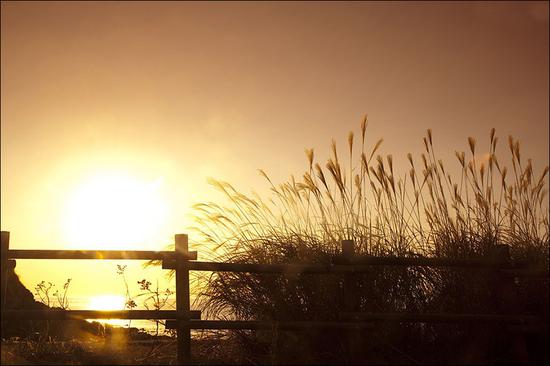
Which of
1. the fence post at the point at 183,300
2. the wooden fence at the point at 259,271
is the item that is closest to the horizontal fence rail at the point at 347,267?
the wooden fence at the point at 259,271

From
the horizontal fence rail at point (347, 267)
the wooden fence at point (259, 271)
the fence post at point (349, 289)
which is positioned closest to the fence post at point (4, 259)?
the wooden fence at point (259, 271)

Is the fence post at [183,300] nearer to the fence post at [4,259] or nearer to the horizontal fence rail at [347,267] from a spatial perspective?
the horizontal fence rail at [347,267]

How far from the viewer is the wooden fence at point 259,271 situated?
20.2ft

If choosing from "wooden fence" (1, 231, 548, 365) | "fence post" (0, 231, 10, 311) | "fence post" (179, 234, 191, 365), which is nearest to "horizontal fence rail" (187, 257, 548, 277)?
"wooden fence" (1, 231, 548, 365)

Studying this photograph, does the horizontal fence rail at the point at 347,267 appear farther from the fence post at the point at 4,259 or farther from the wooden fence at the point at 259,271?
the fence post at the point at 4,259

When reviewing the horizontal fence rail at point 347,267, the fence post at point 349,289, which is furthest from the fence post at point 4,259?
the fence post at point 349,289

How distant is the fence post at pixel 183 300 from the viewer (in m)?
6.29

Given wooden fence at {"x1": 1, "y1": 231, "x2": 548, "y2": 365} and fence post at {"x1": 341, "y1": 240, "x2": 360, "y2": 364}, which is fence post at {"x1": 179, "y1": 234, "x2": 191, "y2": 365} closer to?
wooden fence at {"x1": 1, "y1": 231, "x2": 548, "y2": 365}

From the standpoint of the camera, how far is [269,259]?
23.1ft

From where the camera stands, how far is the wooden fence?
616 centimetres

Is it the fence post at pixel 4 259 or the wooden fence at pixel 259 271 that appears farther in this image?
the fence post at pixel 4 259

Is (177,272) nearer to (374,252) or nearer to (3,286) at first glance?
(3,286)

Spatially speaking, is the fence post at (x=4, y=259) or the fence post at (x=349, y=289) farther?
the fence post at (x=4, y=259)

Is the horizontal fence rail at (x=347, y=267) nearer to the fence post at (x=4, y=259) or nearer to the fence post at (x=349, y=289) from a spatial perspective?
the fence post at (x=349, y=289)
